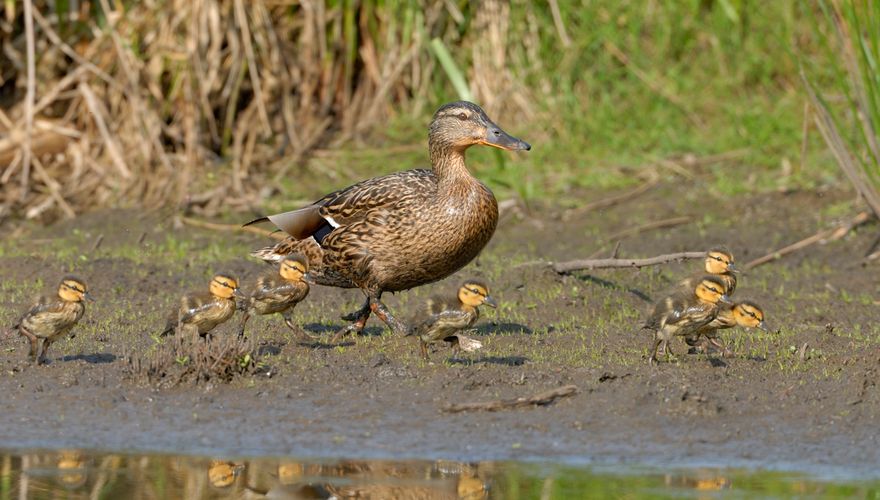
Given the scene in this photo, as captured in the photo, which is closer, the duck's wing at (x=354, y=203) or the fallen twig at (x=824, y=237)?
the duck's wing at (x=354, y=203)

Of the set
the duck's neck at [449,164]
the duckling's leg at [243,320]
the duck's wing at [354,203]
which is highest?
the duck's neck at [449,164]

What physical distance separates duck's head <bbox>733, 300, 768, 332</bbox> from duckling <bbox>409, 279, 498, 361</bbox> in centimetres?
129

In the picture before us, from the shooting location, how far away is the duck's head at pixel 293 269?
27.0 ft

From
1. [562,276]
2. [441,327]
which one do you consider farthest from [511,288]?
[441,327]

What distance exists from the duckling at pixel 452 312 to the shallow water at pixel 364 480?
4.84ft

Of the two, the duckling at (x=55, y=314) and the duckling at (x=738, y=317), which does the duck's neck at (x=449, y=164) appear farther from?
the duckling at (x=55, y=314)

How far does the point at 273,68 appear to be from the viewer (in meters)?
13.3

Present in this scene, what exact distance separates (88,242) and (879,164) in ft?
19.8

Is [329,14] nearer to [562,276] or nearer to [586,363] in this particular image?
[562,276]

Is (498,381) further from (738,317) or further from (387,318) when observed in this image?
(738,317)

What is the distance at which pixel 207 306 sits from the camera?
7984 mm

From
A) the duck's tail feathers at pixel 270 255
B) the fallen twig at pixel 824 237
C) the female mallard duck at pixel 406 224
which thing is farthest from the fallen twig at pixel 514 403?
the fallen twig at pixel 824 237

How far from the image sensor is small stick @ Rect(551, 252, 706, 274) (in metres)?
8.73

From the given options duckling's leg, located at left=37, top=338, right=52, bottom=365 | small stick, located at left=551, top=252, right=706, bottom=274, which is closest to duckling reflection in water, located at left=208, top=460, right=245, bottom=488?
duckling's leg, located at left=37, top=338, right=52, bottom=365
